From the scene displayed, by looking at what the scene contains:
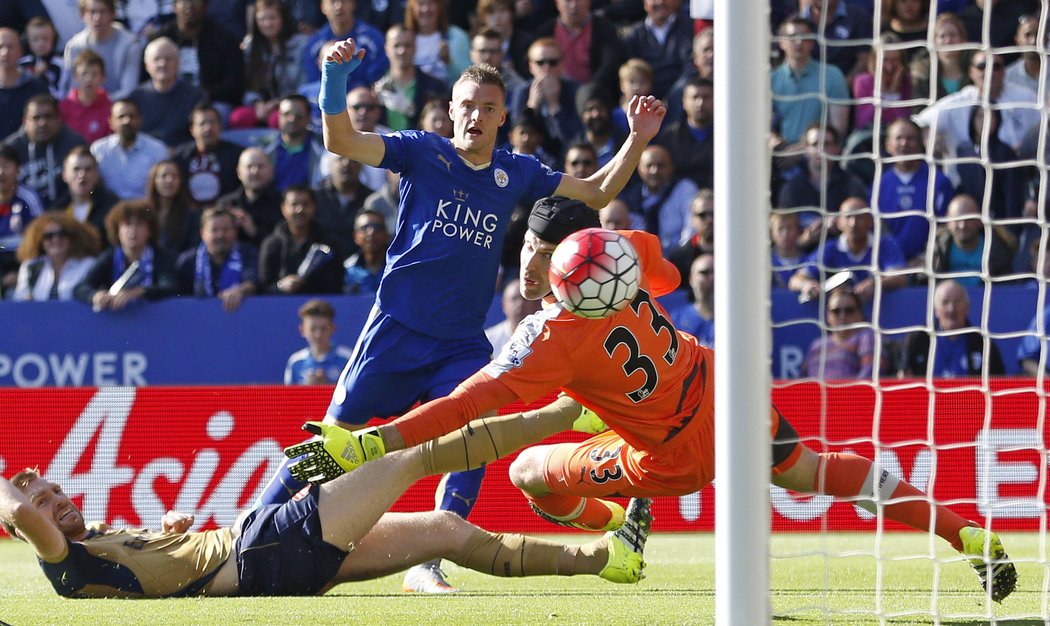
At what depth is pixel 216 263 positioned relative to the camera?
34.3 feet

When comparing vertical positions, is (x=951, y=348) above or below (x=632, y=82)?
below

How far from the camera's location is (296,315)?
397 inches

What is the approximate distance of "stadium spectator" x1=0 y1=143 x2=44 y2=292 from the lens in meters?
10.9

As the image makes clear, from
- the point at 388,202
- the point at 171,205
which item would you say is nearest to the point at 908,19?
the point at 388,202

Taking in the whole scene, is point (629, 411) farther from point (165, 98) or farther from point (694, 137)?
point (165, 98)

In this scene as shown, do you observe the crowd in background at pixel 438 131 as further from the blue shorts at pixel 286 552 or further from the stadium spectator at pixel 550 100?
the blue shorts at pixel 286 552

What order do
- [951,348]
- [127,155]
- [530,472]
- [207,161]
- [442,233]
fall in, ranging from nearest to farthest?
1. [530,472]
2. [442,233]
3. [951,348]
4. [207,161]
5. [127,155]

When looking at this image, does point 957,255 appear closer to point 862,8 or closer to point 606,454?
point 862,8

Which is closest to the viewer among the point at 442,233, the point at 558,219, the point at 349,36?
the point at 558,219

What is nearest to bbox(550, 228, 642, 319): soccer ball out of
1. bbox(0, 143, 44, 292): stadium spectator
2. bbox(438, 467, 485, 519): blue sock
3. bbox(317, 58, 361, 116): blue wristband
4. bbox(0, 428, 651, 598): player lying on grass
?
bbox(0, 428, 651, 598): player lying on grass

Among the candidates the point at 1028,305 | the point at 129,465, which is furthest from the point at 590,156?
the point at 129,465

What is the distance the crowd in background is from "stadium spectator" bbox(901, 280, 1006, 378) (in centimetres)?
2

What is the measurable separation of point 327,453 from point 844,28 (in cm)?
794

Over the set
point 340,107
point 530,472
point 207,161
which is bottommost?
point 530,472
